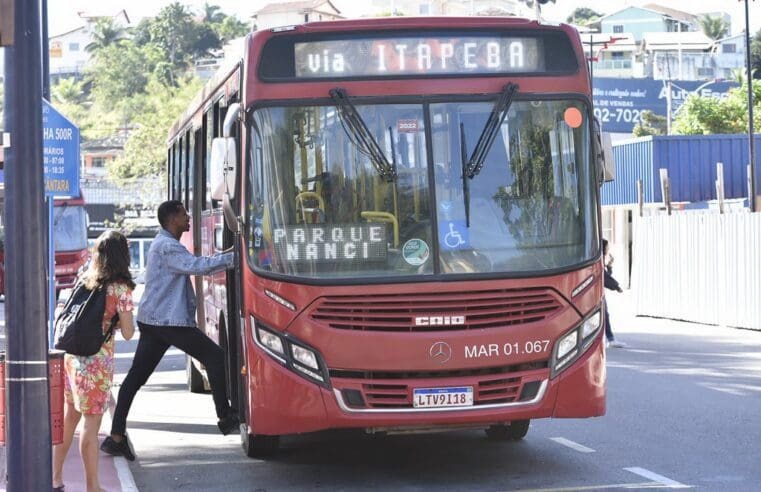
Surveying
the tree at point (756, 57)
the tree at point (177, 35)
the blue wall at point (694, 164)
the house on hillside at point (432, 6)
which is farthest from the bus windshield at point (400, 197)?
the tree at point (177, 35)

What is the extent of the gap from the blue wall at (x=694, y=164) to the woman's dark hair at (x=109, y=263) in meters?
36.4

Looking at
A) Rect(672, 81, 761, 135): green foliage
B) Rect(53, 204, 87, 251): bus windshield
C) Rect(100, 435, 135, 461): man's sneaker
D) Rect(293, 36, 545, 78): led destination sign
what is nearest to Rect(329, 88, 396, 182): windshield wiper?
Rect(293, 36, 545, 78): led destination sign

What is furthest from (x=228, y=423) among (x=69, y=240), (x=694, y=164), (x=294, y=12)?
(x=294, y=12)

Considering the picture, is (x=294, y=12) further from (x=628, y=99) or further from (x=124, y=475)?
(x=124, y=475)

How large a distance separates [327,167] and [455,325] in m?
1.31

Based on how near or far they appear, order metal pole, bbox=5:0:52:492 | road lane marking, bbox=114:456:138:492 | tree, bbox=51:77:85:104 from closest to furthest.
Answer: metal pole, bbox=5:0:52:492 → road lane marking, bbox=114:456:138:492 → tree, bbox=51:77:85:104

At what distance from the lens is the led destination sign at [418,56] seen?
359 inches

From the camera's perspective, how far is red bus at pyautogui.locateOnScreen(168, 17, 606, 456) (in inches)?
346

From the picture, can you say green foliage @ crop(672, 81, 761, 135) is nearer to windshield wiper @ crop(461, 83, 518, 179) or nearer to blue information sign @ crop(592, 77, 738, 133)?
blue information sign @ crop(592, 77, 738, 133)

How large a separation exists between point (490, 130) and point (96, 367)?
2958mm

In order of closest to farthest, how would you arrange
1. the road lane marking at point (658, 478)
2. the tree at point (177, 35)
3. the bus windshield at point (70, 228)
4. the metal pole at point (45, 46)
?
the road lane marking at point (658, 478) < the metal pole at point (45, 46) < the bus windshield at point (70, 228) < the tree at point (177, 35)

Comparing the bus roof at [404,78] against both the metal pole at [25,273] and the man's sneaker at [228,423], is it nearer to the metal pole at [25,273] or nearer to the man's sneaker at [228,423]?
the metal pole at [25,273]

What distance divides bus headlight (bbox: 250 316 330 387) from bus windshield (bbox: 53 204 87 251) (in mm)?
27576

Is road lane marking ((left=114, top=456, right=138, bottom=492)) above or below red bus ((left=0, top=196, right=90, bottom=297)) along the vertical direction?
below
